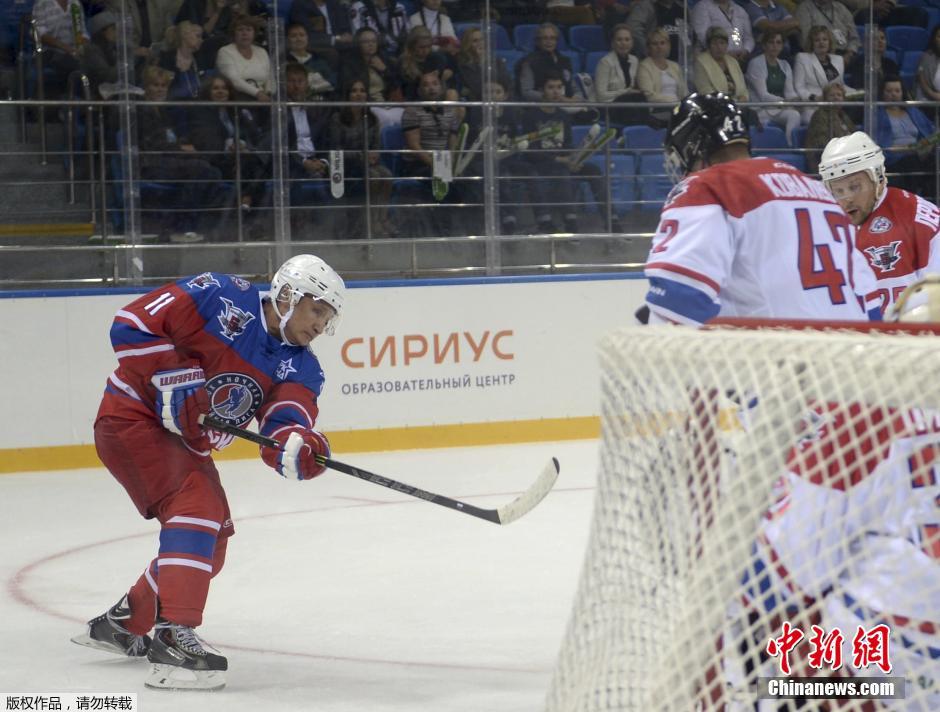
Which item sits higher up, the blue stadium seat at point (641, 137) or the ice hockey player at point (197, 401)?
the blue stadium seat at point (641, 137)

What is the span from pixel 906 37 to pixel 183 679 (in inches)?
218

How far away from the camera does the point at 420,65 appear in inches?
261

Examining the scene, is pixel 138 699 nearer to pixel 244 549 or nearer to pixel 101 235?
pixel 244 549

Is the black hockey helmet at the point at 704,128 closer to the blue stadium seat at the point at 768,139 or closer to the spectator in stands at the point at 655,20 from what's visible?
the spectator in stands at the point at 655,20

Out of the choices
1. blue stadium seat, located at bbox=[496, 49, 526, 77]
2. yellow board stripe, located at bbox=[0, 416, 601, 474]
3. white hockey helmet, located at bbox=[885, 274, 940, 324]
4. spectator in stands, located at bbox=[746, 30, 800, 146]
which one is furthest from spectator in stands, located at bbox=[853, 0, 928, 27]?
white hockey helmet, located at bbox=[885, 274, 940, 324]

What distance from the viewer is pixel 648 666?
1.71 metres

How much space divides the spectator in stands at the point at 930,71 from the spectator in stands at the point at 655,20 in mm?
1366

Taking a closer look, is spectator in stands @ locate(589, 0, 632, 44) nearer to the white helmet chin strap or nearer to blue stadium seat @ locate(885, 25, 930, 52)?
blue stadium seat @ locate(885, 25, 930, 52)

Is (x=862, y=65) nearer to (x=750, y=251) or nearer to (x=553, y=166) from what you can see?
(x=553, y=166)

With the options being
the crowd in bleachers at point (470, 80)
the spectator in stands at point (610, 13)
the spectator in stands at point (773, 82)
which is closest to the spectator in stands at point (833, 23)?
the crowd in bleachers at point (470, 80)

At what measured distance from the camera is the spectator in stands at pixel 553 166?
22.1 ft

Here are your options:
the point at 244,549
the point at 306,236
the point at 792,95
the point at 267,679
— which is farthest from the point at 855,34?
the point at 267,679

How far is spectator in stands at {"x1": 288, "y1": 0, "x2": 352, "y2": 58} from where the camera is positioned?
21.2 ft

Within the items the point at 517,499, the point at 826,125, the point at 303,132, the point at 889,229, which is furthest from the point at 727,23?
the point at 517,499
